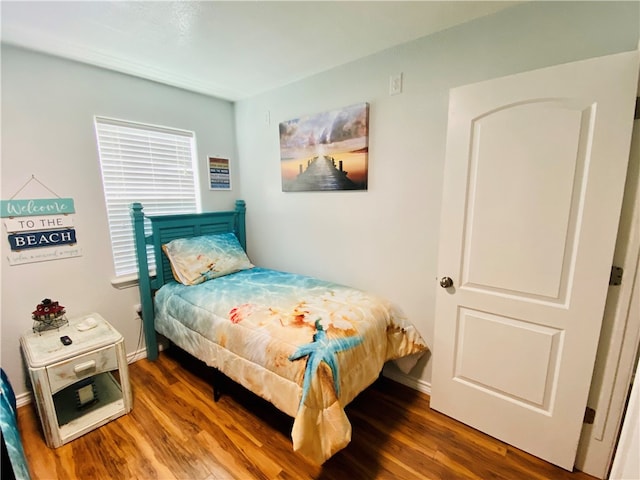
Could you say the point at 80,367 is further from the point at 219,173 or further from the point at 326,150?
the point at 326,150

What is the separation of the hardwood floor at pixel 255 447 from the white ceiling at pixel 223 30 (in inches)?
→ 95.0

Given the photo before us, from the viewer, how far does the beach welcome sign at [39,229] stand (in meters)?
1.86

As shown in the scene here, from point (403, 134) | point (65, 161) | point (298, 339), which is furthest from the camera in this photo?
point (65, 161)

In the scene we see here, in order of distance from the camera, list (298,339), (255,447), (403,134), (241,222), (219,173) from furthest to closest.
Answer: (241,222), (219,173), (403,134), (255,447), (298,339)

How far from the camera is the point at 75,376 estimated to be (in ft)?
5.60

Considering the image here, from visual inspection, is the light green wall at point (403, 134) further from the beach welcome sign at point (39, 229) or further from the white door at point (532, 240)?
the beach welcome sign at point (39, 229)

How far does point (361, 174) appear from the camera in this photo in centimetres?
215

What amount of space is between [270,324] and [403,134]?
59.4 inches

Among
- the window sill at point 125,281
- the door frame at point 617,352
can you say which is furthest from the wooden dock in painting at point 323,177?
the window sill at point 125,281

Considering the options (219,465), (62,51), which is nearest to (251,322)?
(219,465)

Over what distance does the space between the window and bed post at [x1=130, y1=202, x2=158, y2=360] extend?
12 centimetres

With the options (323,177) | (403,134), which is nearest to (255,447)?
(323,177)

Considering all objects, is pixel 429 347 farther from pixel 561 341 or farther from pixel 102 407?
pixel 102 407

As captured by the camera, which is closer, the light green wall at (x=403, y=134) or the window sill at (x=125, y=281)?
the light green wall at (x=403, y=134)
